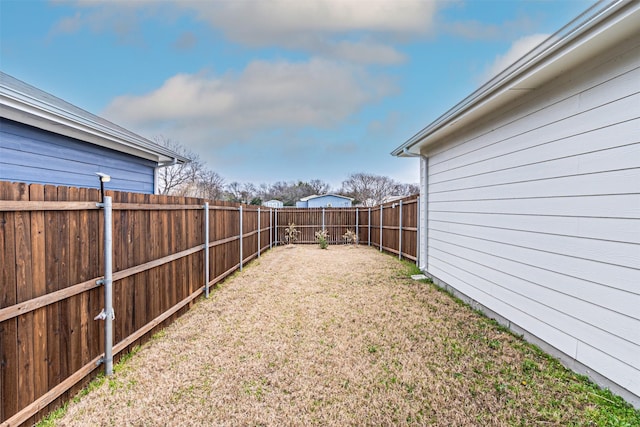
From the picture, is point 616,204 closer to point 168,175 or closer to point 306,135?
point 306,135

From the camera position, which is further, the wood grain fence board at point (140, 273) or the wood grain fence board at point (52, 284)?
the wood grain fence board at point (140, 273)

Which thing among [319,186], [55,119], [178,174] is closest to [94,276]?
[55,119]

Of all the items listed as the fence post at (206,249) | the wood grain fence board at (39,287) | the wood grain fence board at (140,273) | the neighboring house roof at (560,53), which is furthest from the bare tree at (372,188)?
the wood grain fence board at (39,287)

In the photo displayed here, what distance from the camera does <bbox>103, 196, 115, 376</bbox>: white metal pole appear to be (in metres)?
2.52

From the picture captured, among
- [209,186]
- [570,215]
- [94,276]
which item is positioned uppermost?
[209,186]

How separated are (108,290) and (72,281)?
0.34 m

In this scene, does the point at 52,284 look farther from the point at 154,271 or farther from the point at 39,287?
the point at 154,271

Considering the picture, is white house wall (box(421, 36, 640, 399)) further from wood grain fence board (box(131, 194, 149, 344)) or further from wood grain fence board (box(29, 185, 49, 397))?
wood grain fence board (box(131, 194, 149, 344))

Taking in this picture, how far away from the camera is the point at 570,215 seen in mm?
2740

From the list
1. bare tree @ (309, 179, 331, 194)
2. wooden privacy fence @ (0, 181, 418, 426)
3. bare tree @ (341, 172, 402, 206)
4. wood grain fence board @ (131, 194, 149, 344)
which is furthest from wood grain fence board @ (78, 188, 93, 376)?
bare tree @ (309, 179, 331, 194)

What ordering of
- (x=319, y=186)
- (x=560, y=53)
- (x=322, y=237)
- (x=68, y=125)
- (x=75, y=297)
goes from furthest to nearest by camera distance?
(x=319, y=186), (x=322, y=237), (x=68, y=125), (x=560, y=53), (x=75, y=297)

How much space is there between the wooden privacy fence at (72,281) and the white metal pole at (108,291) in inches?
1.5

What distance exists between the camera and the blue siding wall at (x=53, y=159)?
3.43m

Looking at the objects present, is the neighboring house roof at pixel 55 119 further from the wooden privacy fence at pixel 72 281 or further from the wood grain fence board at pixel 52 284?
the wood grain fence board at pixel 52 284
